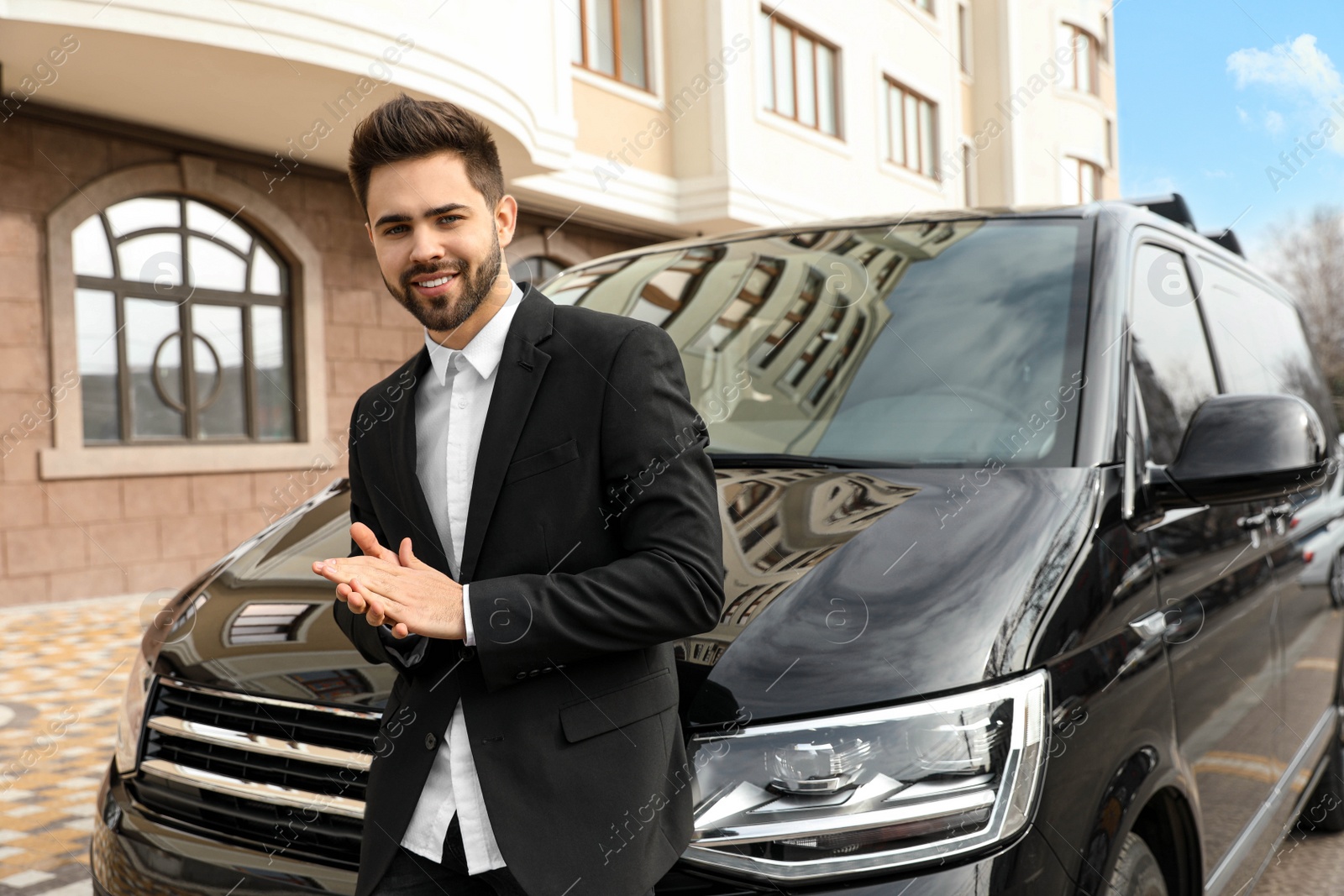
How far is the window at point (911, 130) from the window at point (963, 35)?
4564 mm

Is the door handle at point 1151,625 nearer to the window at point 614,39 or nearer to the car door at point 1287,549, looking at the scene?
the car door at point 1287,549

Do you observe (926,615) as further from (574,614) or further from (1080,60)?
(1080,60)

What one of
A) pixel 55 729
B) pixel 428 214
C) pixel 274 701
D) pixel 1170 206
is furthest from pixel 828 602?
pixel 55 729

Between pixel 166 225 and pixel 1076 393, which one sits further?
pixel 166 225

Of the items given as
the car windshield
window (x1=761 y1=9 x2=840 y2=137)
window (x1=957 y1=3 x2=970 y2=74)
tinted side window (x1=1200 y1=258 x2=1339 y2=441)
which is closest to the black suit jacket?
the car windshield

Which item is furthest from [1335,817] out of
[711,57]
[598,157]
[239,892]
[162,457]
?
[711,57]

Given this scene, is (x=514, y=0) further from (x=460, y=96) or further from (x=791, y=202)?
(x=791, y=202)

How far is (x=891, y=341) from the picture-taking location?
2.64 meters

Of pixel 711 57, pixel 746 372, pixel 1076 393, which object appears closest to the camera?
pixel 1076 393

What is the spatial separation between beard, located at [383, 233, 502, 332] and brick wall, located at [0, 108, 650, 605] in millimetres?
8915

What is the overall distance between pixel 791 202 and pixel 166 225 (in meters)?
9.08

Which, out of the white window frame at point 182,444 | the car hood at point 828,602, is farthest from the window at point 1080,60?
the car hood at point 828,602

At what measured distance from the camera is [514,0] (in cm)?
1107

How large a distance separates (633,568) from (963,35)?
94.1ft
